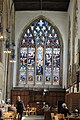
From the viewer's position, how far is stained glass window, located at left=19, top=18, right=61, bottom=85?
27236mm

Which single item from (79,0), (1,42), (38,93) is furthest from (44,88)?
(79,0)

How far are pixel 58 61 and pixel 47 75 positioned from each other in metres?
1.68

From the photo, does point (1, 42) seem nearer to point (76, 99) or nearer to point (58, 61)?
point (76, 99)

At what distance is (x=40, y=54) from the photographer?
2781 cm

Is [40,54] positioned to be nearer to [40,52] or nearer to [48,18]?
[40,52]

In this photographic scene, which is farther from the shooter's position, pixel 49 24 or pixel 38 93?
pixel 49 24

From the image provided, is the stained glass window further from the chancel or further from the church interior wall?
the church interior wall

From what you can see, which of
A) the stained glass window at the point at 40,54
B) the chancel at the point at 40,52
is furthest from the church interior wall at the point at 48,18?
the stained glass window at the point at 40,54

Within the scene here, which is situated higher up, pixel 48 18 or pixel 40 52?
pixel 48 18

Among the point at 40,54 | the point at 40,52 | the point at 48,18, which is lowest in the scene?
the point at 40,54

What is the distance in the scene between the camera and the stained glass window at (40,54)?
27.2 meters

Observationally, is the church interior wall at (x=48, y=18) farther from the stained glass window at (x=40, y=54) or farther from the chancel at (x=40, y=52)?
the stained glass window at (x=40, y=54)

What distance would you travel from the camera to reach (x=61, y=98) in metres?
26.1

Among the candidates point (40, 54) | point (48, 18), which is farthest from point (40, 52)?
point (48, 18)
